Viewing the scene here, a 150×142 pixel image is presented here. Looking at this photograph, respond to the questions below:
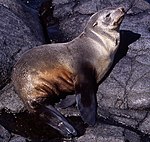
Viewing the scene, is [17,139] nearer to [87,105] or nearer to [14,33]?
[87,105]

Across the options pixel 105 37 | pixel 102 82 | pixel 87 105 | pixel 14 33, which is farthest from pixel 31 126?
pixel 14 33

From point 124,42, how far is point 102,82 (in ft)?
3.70

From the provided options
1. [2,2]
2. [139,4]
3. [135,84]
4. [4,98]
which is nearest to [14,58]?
[4,98]

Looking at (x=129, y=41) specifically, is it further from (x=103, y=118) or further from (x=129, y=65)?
(x=103, y=118)

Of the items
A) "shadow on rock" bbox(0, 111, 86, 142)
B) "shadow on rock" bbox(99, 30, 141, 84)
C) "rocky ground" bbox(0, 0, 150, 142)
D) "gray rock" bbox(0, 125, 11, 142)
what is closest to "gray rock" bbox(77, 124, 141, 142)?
"rocky ground" bbox(0, 0, 150, 142)

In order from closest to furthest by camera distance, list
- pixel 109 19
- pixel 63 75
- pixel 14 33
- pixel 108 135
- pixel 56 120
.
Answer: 1. pixel 108 135
2. pixel 56 120
3. pixel 63 75
4. pixel 109 19
5. pixel 14 33

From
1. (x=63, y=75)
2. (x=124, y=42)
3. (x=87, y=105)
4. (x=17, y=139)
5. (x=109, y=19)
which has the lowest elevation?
(x=124, y=42)

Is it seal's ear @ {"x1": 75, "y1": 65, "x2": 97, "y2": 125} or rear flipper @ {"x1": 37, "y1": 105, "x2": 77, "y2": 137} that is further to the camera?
seal's ear @ {"x1": 75, "y1": 65, "x2": 97, "y2": 125}

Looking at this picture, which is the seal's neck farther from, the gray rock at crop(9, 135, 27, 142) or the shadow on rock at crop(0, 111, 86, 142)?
the gray rock at crop(9, 135, 27, 142)

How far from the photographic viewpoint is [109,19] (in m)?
7.30

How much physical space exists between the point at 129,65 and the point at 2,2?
2.79 m

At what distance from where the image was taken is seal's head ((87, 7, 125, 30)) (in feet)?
23.7

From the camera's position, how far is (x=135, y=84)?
6.96 meters

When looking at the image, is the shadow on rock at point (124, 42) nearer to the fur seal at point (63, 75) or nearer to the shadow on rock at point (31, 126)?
the fur seal at point (63, 75)
